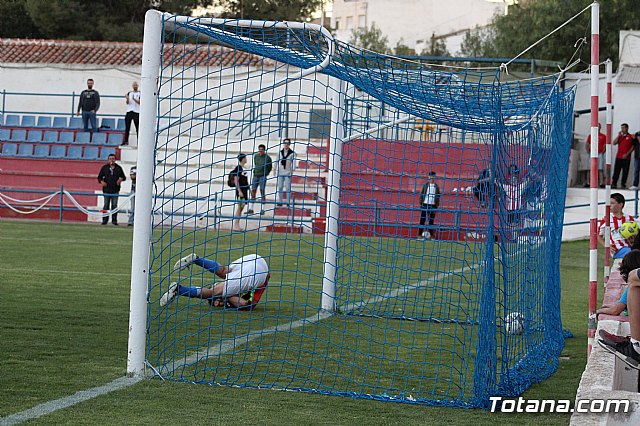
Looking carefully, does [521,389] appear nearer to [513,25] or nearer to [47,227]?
[47,227]

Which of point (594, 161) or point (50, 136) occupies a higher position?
point (50, 136)

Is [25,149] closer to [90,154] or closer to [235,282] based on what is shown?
[90,154]

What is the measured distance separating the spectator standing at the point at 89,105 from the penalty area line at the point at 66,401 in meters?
24.7

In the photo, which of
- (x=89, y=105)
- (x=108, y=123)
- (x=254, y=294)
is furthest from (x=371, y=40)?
(x=254, y=294)

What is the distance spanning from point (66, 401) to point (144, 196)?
1.71 metres

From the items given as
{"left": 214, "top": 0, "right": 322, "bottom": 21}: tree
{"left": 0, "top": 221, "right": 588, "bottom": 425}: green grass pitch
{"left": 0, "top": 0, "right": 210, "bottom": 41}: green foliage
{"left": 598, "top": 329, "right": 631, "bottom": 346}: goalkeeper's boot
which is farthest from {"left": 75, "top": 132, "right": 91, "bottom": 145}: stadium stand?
{"left": 598, "top": 329, "right": 631, "bottom": 346}: goalkeeper's boot

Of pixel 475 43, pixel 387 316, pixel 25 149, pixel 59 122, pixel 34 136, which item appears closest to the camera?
pixel 387 316

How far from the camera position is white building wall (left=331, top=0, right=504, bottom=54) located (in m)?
78.1

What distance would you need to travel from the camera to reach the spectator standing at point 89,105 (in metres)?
31.3

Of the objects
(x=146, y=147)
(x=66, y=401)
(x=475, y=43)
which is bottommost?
(x=66, y=401)

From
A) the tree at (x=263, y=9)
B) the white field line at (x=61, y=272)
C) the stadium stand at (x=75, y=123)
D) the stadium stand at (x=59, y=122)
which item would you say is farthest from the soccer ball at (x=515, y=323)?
the tree at (x=263, y=9)

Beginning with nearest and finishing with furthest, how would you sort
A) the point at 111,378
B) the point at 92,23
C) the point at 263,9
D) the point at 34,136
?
1. the point at 111,378
2. the point at 34,136
3. the point at 92,23
4. the point at 263,9

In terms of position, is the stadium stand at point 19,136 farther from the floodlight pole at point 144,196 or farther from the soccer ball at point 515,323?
the soccer ball at point 515,323

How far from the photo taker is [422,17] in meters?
79.3
